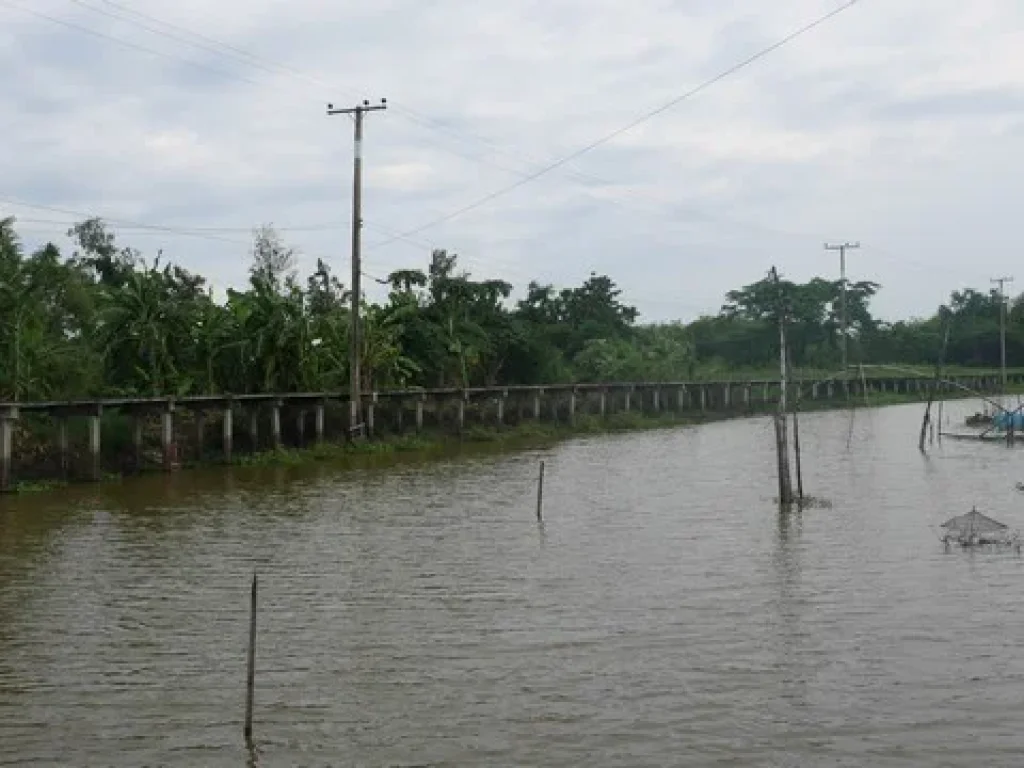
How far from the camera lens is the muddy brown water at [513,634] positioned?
353 inches

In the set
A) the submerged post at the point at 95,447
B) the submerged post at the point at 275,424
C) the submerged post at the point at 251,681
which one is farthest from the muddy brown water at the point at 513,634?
the submerged post at the point at 275,424

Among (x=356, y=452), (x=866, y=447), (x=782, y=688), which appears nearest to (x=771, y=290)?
(x=866, y=447)

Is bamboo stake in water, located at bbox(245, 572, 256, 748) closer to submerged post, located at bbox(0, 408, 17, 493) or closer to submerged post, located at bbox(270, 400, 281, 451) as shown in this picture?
submerged post, located at bbox(0, 408, 17, 493)

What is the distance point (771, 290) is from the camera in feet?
295

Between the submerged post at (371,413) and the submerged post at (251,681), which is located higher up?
the submerged post at (371,413)

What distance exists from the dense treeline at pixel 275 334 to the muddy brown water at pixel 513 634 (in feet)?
28.7

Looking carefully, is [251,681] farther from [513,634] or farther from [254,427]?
[254,427]

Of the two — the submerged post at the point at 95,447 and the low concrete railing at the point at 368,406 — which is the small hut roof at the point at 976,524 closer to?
the low concrete railing at the point at 368,406

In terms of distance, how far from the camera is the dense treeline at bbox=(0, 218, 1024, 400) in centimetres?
3209

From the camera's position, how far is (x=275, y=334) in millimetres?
36438

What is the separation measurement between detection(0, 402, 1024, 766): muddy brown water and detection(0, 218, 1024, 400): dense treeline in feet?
28.7

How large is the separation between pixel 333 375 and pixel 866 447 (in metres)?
17.6

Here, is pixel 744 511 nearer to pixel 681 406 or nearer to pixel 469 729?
pixel 469 729

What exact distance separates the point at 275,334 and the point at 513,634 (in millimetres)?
25484
